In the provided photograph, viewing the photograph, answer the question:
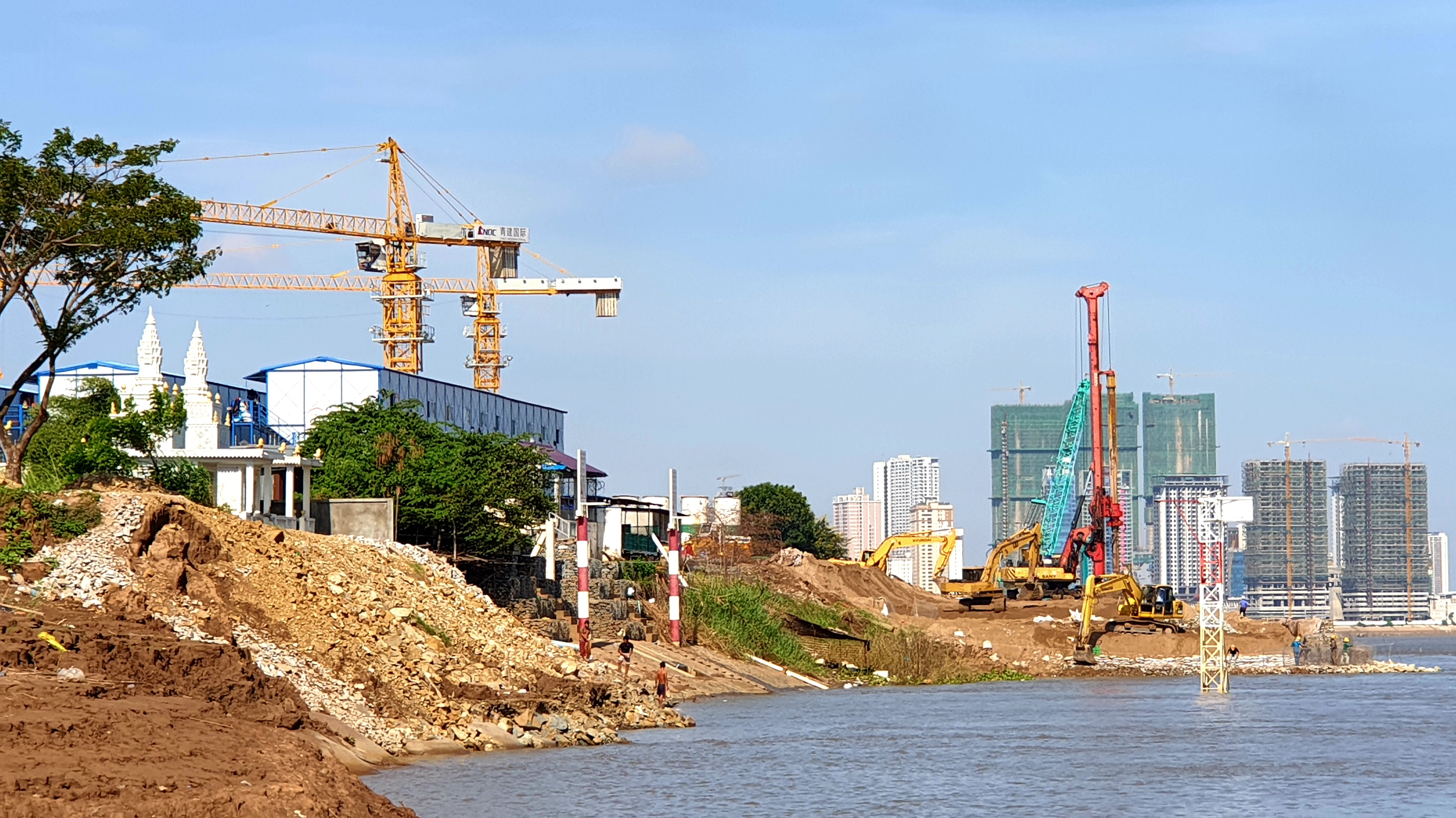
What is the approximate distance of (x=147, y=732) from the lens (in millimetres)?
25594

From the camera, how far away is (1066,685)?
7000cm

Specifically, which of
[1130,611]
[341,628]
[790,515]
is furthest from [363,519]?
[790,515]

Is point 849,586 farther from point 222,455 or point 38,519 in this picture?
point 38,519

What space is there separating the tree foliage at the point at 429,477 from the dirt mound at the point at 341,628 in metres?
13.4

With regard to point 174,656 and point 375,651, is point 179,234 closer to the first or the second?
point 375,651

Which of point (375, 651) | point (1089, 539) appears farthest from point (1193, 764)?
point (1089, 539)

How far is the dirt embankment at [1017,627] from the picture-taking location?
78500 mm

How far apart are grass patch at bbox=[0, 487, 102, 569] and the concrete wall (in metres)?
15.5

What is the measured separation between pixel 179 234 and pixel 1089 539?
62560 mm

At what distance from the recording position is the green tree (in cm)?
14225

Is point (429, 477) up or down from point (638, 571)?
up

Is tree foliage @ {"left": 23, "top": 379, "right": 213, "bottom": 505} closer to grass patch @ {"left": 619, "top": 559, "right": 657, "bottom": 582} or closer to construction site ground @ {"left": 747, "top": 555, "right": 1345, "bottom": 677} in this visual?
grass patch @ {"left": 619, "top": 559, "right": 657, "bottom": 582}

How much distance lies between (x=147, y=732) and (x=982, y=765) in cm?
1953

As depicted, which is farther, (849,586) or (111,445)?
(849,586)
